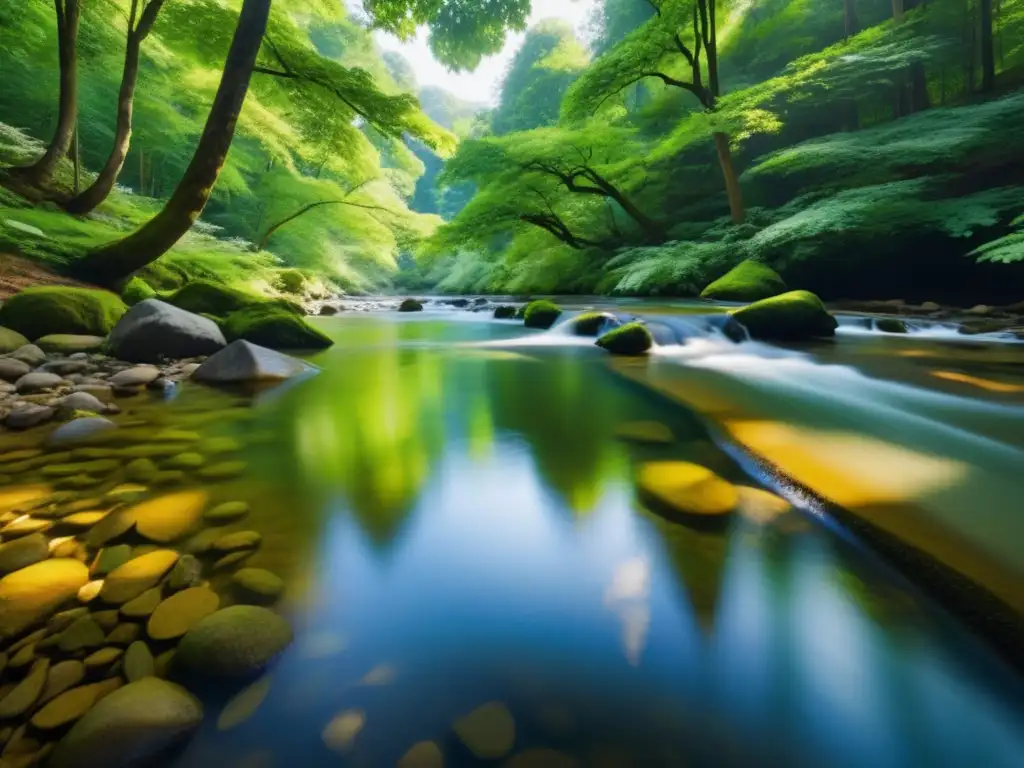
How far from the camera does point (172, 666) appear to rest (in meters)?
1.10

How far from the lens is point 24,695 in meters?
0.99

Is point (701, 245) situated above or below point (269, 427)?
above

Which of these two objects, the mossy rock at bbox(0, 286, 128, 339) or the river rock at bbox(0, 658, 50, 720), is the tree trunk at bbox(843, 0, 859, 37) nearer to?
the mossy rock at bbox(0, 286, 128, 339)

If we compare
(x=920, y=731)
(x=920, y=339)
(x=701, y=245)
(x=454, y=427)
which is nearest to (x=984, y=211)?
(x=920, y=339)

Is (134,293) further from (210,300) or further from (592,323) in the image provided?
(592,323)

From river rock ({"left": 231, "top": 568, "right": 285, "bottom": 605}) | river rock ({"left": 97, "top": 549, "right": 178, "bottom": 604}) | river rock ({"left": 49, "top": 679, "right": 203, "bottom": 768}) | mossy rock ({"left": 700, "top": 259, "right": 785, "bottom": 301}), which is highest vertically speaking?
mossy rock ({"left": 700, "top": 259, "right": 785, "bottom": 301})

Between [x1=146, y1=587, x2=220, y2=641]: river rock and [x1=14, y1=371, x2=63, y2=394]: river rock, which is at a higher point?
[x1=14, y1=371, x2=63, y2=394]: river rock

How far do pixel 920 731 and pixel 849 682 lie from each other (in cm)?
14

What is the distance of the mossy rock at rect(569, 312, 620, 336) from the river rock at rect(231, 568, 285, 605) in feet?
21.1

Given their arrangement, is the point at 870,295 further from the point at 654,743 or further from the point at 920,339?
the point at 654,743

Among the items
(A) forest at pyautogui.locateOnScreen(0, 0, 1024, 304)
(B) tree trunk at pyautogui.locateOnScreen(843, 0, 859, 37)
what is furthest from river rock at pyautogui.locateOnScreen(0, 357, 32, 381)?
(B) tree trunk at pyautogui.locateOnScreen(843, 0, 859, 37)

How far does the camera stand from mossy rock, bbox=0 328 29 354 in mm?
3965

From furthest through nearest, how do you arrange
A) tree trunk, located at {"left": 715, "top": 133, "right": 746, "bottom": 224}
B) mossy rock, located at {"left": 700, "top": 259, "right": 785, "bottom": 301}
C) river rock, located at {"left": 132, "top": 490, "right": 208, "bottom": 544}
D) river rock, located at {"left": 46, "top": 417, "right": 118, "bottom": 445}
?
tree trunk, located at {"left": 715, "top": 133, "right": 746, "bottom": 224}, mossy rock, located at {"left": 700, "top": 259, "right": 785, "bottom": 301}, river rock, located at {"left": 46, "top": 417, "right": 118, "bottom": 445}, river rock, located at {"left": 132, "top": 490, "right": 208, "bottom": 544}

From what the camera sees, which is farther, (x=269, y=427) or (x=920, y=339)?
(x=920, y=339)
